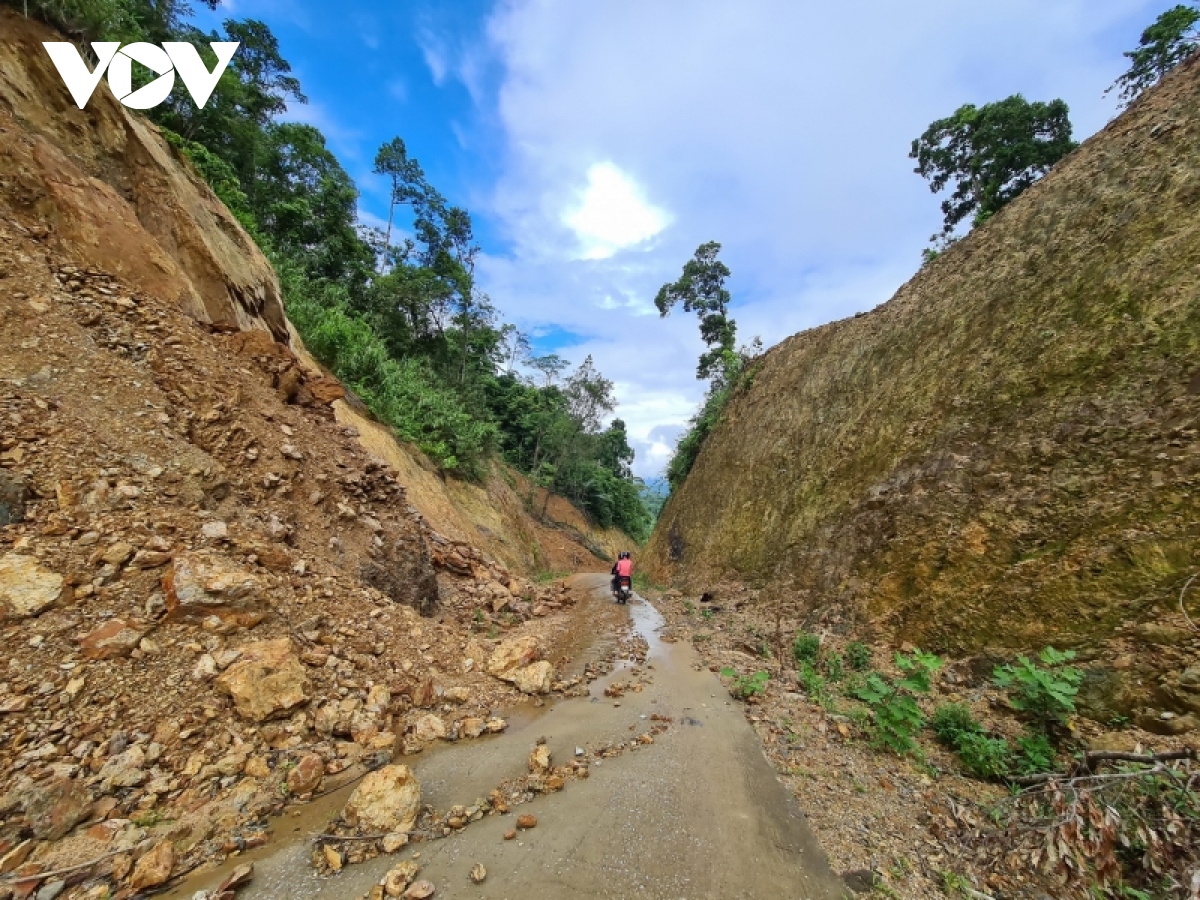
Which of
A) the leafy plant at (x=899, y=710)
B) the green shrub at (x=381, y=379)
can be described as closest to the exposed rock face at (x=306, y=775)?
the leafy plant at (x=899, y=710)

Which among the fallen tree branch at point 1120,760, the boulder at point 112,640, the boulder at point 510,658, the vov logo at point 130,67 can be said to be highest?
the vov logo at point 130,67

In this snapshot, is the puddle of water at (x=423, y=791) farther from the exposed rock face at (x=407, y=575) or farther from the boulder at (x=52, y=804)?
the exposed rock face at (x=407, y=575)

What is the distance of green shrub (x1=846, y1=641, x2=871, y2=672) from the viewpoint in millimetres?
6609

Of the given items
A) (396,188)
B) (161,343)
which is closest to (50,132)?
(161,343)

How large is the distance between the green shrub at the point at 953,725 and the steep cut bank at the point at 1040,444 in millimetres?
1069

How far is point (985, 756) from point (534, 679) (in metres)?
4.97

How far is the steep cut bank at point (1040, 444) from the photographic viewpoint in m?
4.96

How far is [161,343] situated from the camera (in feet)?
19.9

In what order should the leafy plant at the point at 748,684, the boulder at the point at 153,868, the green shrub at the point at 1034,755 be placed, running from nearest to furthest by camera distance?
the boulder at the point at 153,868 → the green shrub at the point at 1034,755 → the leafy plant at the point at 748,684

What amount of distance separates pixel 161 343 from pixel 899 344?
14.4 metres

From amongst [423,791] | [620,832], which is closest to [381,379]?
[423,791]

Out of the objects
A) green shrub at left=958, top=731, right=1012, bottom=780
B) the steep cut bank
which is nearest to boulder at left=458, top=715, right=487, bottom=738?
green shrub at left=958, top=731, right=1012, bottom=780

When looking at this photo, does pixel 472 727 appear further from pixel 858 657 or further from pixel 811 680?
pixel 858 657

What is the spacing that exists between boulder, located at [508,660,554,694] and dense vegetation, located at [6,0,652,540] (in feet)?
32.6
